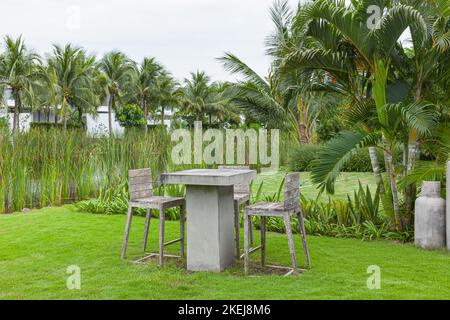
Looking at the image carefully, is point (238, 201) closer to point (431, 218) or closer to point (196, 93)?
point (431, 218)

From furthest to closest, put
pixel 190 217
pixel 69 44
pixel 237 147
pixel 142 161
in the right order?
pixel 69 44
pixel 237 147
pixel 142 161
pixel 190 217

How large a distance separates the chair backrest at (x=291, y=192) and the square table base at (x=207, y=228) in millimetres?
651

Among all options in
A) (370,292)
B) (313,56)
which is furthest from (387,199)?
(370,292)

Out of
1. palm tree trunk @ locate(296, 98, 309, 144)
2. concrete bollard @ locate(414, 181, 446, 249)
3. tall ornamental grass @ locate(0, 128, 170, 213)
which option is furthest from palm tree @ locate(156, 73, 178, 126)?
concrete bollard @ locate(414, 181, 446, 249)

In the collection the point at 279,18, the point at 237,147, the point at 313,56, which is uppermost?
the point at 279,18

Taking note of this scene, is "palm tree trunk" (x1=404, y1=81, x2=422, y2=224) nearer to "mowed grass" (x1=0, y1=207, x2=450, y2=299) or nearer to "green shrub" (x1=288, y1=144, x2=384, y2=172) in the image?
"mowed grass" (x1=0, y1=207, x2=450, y2=299)

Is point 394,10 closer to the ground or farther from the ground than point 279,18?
closer to the ground

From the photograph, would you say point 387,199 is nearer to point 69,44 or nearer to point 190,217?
point 190,217

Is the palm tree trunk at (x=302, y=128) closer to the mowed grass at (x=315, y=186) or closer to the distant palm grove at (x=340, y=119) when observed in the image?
the distant palm grove at (x=340, y=119)

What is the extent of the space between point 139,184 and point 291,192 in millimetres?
1672

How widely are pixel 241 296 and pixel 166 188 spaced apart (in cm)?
470

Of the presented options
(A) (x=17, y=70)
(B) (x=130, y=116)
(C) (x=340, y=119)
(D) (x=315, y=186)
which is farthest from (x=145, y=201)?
(B) (x=130, y=116)

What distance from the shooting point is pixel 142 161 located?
9.49m

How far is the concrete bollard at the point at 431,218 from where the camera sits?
524 cm
